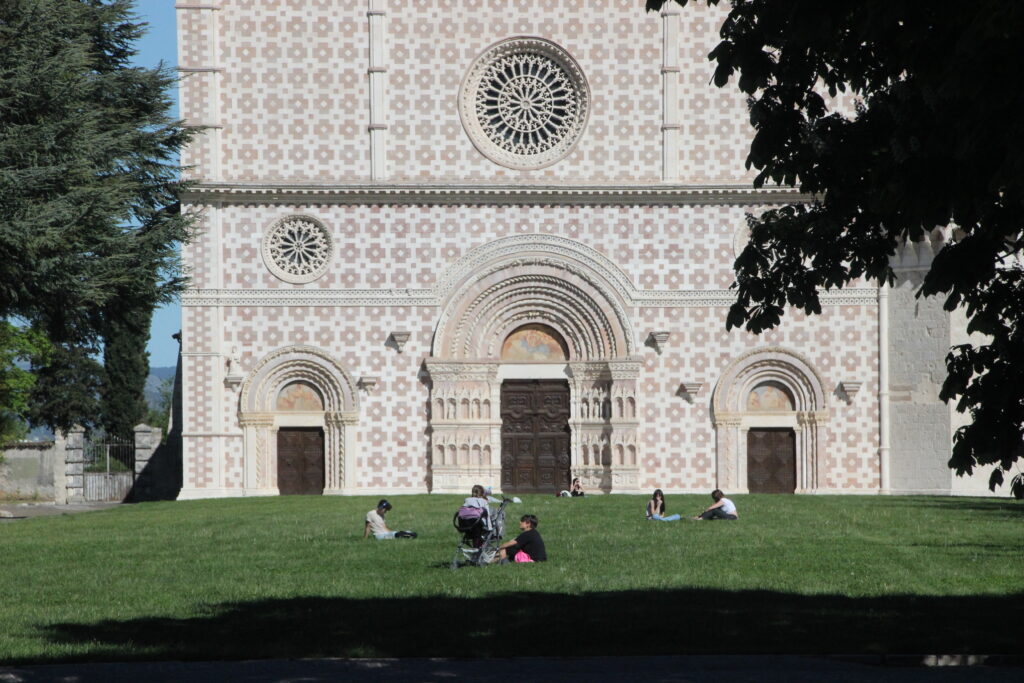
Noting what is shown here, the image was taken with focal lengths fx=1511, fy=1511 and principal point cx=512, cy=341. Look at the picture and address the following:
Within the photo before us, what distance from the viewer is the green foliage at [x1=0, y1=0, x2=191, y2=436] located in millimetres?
21547

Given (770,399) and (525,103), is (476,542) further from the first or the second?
(525,103)

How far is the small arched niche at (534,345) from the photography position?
1438 inches

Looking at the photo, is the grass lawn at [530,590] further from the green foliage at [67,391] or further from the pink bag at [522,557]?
the green foliage at [67,391]

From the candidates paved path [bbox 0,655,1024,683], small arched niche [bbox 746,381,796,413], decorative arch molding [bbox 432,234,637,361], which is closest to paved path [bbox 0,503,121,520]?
decorative arch molding [bbox 432,234,637,361]

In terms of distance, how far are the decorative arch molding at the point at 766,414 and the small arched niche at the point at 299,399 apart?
9.43 metres

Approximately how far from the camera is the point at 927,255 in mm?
36625

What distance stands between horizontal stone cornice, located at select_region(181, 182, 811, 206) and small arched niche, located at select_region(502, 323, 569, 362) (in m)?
3.09

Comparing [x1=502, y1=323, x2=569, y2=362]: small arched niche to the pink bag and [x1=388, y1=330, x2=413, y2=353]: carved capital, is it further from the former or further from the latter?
the pink bag

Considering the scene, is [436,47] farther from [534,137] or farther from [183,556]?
[183,556]

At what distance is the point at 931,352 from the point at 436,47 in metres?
13.8

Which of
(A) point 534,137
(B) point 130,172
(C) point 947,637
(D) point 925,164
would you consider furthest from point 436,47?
(D) point 925,164

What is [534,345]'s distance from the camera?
3662 cm

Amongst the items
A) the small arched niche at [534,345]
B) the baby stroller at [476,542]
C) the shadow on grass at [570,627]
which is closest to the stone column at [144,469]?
the small arched niche at [534,345]

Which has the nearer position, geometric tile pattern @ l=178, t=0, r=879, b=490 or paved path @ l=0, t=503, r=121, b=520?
paved path @ l=0, t=503, r=121, b=520
